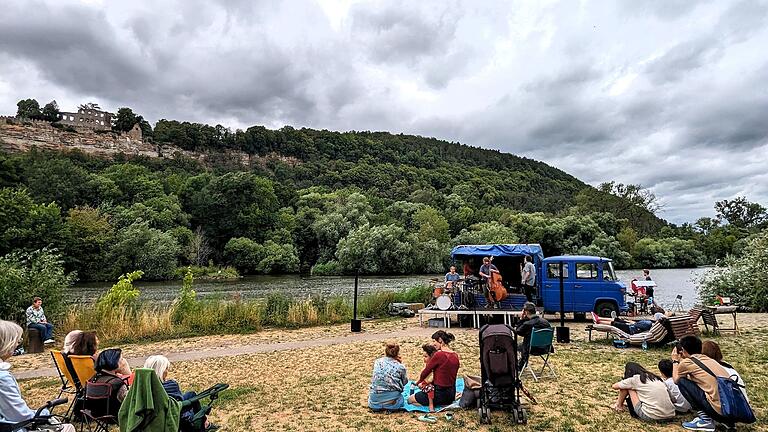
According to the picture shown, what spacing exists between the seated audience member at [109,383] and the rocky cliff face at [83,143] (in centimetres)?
9573

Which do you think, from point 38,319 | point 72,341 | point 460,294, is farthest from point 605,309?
point 38,319

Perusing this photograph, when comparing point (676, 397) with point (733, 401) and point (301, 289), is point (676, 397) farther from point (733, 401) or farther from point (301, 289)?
point (301, 289)

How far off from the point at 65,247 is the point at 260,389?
42.5 meters

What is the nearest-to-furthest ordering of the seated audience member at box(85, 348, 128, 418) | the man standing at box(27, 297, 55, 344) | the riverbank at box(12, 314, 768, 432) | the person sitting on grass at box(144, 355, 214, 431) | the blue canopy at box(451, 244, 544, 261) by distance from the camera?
the person sitting on grass at box(144, 355, 214, 431) → the seated audience member at box(85, 348, 128, 418) → the riverbank at box(12, 314, 768, 432) → the man standing at box(27, 297, 55, 344) → the blue canopy at box(451, 244, 544, 261)

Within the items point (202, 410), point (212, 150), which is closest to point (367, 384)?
point (202, 410)

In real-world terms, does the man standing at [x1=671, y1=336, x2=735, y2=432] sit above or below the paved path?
A: above

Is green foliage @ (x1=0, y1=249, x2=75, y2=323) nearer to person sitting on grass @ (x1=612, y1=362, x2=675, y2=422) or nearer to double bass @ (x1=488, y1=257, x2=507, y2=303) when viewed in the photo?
double bass @ (x1=488, y1=257, x2=507, y2=303)

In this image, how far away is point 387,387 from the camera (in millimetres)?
5922

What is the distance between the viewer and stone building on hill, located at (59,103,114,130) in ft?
339

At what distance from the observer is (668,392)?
5535 millimetres

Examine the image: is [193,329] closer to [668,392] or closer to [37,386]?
[37,386]

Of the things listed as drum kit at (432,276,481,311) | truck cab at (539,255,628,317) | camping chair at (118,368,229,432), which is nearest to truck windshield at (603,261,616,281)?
truck cab at (539,255,628,317)

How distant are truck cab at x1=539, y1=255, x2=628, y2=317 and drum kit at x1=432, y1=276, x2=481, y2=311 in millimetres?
2106

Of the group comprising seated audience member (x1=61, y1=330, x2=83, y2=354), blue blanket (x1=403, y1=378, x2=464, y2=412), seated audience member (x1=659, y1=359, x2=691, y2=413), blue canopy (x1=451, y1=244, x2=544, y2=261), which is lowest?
blue blanket (x1=403, y1=378, x2=464, y2=412)
